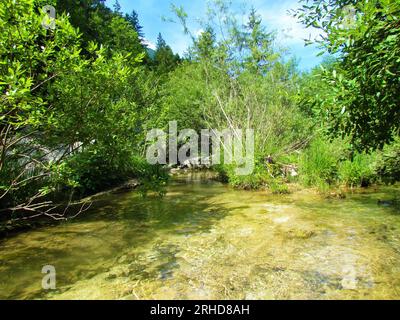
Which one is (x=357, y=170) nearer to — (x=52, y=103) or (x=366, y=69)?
(x=366, y=69)

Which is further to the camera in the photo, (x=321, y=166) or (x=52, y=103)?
(x=321, y=166)

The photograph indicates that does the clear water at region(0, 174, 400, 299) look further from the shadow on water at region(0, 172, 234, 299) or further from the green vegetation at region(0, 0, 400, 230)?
the green vegetation at region(0, 0, 400, 230)

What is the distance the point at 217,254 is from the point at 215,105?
474 inches

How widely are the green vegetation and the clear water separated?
3.31 feet

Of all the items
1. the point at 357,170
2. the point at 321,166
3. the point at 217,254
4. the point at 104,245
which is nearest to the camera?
the point at 217,254

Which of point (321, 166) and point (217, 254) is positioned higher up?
point (321, 166)

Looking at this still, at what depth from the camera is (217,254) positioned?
570cm

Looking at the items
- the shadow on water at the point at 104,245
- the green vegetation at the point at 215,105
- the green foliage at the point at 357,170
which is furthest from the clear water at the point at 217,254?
the green foliage at the point at 357,170

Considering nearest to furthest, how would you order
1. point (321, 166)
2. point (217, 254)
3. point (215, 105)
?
point (217, 254), point (321, 166), point (215, 105)

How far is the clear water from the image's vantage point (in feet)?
14.2

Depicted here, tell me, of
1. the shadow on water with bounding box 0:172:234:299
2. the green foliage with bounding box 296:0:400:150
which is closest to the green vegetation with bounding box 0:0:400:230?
the green foliage with bounding box 296:0:400:150

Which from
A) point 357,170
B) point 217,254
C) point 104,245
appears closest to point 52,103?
point 104,245

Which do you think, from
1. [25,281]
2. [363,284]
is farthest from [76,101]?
[363,284]
